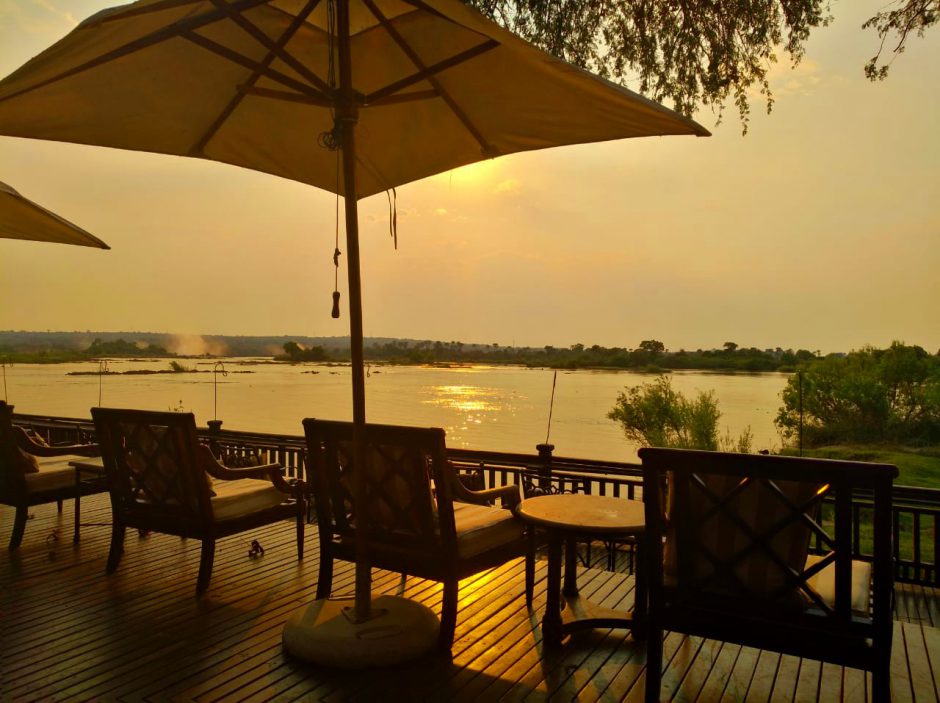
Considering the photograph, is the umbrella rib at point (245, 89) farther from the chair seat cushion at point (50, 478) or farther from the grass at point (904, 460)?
the grass at point (904, 460)

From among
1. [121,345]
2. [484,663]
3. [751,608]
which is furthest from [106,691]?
[121,345]

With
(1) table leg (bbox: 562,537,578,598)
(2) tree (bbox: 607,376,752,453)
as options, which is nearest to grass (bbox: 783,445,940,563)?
(2) tree (bbox: 607,376,752,453)

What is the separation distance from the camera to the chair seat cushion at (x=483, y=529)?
9.52 feet

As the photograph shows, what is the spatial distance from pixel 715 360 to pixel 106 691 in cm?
2596

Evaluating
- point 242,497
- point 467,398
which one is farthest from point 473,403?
point 242,497

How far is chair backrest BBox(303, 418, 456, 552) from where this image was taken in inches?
110

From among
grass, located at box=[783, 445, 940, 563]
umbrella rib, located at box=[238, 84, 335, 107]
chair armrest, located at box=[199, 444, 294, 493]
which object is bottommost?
grass, located at box=[783, 445, 940, 563]

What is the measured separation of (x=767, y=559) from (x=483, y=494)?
4.23 ft

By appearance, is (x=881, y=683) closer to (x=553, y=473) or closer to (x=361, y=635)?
(x=361, y=635)

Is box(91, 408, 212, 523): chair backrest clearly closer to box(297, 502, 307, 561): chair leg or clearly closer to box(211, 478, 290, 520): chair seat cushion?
box(211, 478, 290, 520): chair seat cushion

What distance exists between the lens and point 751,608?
88.3 inches

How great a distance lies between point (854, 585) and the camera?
7.59 feet

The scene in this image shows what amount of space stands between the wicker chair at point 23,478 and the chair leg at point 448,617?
Result: 3098mm

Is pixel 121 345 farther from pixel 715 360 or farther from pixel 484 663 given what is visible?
pixel 715 360
